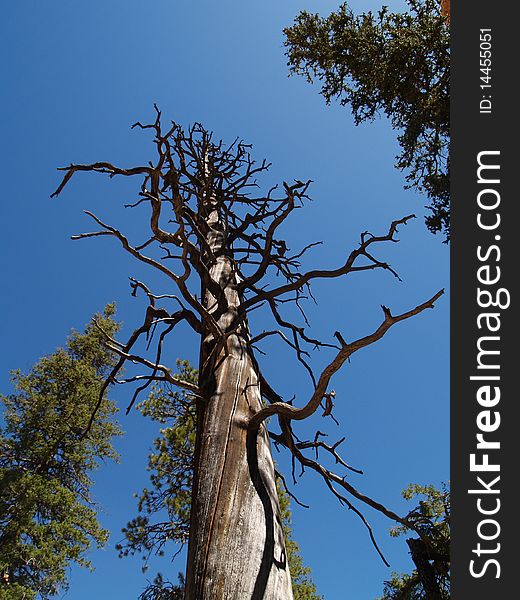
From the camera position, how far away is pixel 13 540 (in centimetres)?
1087

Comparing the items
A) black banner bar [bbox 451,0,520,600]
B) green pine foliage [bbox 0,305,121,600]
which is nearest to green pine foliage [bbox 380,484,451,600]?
black banner bar [bbox 451,0,520,600]

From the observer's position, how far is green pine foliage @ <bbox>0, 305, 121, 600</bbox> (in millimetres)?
10633

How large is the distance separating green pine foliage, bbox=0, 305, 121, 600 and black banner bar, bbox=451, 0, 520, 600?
8.42 m

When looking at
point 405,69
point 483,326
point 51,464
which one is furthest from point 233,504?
point 51,464

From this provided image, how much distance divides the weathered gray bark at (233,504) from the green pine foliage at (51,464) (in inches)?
296

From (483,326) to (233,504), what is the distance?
1420mm

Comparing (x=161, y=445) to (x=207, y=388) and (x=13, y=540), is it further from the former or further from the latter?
(x=207, y=388)

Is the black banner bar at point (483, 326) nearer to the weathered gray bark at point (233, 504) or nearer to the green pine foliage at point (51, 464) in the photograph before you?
the weathered gray bark at point (233, 504)

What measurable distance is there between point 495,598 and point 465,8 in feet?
10.5

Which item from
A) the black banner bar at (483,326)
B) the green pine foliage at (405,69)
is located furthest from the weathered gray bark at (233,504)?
the green pine foliage at (405,69)

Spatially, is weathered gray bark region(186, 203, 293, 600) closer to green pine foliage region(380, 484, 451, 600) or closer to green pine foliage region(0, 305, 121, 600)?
green pine foliage region(380, 484, 451, 600)

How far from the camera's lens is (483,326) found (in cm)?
228

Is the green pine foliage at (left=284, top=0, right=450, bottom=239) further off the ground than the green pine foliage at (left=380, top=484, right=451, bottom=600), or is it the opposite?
the green pine foliage at (left=284, top=0, right=450, bottom=239)

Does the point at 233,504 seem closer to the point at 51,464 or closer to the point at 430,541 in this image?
the point at 430,541
